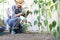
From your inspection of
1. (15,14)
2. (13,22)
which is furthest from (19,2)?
(13,22)

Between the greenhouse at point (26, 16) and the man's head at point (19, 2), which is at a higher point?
the man's head at point (19, 2)

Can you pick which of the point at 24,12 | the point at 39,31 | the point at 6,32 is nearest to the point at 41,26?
the point at 39,31

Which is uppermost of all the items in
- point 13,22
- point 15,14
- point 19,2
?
point 19,2

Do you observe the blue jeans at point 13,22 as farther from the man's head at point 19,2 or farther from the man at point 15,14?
the man's head at point 19,2

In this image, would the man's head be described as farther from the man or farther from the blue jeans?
the blue jeans

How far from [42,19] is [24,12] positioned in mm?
243

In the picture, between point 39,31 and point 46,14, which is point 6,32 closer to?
point 39,31

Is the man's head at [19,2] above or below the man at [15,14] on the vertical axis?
above

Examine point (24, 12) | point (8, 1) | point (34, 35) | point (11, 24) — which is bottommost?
point (34, 35)

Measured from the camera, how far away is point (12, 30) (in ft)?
6.70

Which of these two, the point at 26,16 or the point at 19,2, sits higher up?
the point at 19,2

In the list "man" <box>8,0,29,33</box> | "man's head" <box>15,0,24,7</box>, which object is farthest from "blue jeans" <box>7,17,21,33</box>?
"man's head" <box>15,0,24,7</box>

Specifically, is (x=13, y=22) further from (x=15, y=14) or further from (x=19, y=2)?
(x=19, y=2)

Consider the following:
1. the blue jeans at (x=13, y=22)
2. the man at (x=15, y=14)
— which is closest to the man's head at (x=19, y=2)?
the man at (x=15, y=14)
